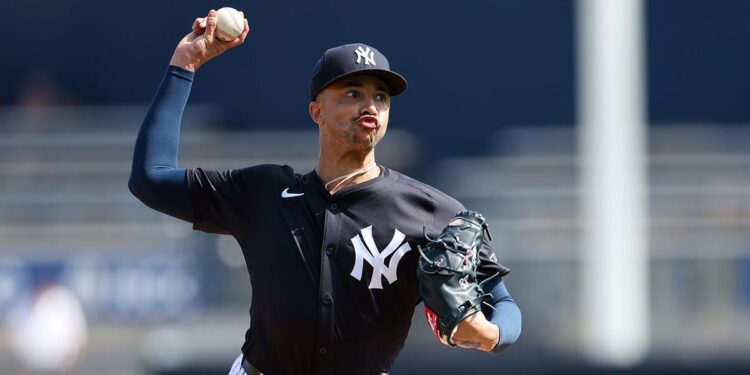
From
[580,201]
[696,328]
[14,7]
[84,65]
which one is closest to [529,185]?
[580,201]

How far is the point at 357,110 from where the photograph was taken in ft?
11.2

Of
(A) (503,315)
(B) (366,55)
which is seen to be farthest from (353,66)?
(A) (503,315)

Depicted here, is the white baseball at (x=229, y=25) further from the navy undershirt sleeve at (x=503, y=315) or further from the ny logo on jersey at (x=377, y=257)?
the navy undershirt sleeve at (x=503, y=315)

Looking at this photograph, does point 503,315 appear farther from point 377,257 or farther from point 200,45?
point 200,45

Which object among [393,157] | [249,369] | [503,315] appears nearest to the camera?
[503,315]

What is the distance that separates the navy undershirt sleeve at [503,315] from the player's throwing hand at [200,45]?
0.99 metres

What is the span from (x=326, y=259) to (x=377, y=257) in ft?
0.45

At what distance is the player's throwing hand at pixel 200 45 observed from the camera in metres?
3.58

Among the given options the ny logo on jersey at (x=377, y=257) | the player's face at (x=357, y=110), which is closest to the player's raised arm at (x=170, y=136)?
the player's face at (x=357, y=110)

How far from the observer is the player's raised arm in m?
3.50

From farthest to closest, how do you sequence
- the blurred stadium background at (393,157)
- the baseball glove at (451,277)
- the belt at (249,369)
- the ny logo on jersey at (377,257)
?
the blurred stadium background at (393,157) → the belt at (249,369) → the ny logo on jersey at (377,257) → the baseball glove at (451,277)

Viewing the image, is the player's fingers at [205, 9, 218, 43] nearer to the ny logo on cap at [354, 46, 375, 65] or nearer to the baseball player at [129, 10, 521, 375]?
the baseball player at [129, 10, 521, 375]

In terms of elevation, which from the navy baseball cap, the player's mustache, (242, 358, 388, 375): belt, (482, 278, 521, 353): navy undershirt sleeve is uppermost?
the navy baseball cap

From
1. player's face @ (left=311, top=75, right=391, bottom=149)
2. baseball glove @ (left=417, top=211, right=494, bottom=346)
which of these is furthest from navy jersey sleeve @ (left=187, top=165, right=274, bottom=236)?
baseball glove @ (left=417, top=211, right=494, bottom=346)
